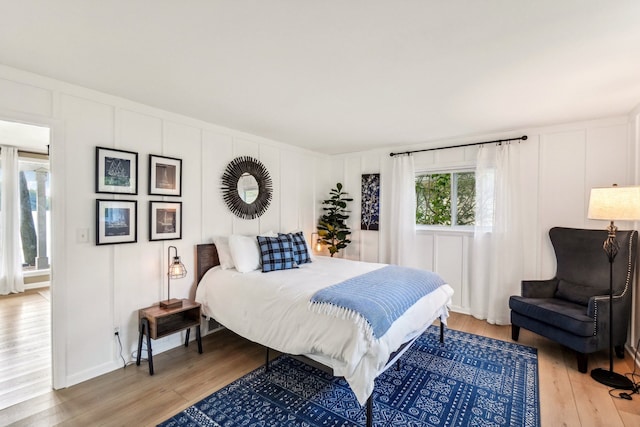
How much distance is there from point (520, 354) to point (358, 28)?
10.8 feet

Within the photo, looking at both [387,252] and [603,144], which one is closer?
[603,144]

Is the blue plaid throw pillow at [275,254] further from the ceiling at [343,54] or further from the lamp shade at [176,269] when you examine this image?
the ceiling at [343,54]

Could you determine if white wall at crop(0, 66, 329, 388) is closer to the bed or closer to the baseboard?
the baseboard

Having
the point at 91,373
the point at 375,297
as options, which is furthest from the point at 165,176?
the point at 375,297

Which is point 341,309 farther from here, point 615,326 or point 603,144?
point 603,144

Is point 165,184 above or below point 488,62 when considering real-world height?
below

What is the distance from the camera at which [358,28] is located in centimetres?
163

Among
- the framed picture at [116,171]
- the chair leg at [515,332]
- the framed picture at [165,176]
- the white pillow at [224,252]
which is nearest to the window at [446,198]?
the chair leg at [515,332]

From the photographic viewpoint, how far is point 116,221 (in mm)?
2682

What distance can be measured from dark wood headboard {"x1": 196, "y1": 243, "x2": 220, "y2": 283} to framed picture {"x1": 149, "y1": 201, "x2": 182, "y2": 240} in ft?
0.96

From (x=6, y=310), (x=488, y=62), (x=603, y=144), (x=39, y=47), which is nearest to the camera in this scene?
(x=39, y=47)

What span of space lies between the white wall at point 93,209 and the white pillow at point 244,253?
1.30 ft

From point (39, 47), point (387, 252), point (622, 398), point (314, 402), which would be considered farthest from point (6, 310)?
point (622, 398)

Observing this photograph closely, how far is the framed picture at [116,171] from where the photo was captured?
2.58 meters
